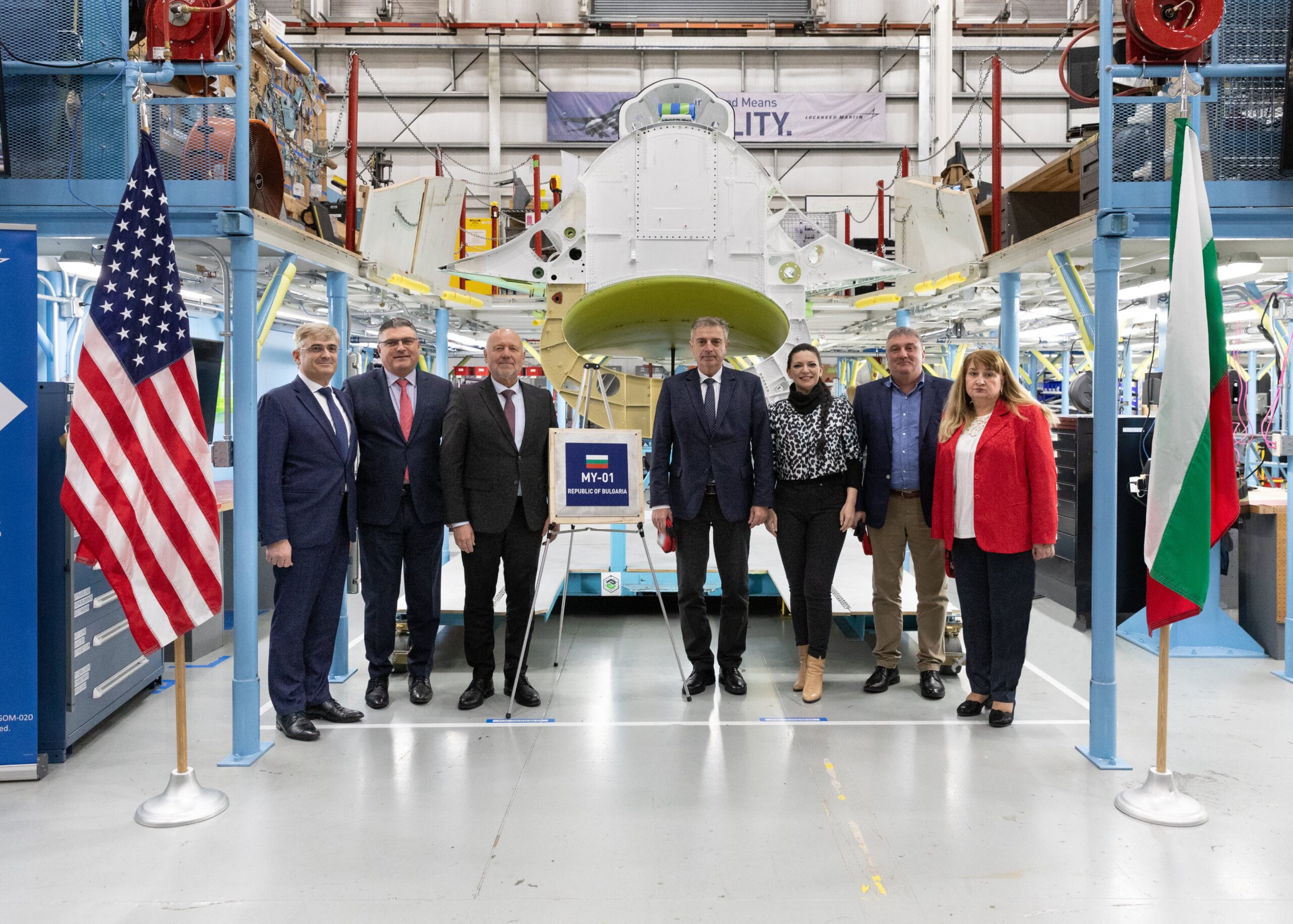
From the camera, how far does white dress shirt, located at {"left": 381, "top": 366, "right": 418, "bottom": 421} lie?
13.6 feet

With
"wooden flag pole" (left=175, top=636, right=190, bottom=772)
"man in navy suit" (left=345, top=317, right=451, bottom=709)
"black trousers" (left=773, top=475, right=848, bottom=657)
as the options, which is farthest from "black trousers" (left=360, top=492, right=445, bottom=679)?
"black trousers" (left=773, top=475, right=848, bottom=657)

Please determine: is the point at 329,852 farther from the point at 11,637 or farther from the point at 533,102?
the point at 533,102

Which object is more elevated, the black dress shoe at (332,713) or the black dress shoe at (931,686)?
the black dress shoe at (931,686)

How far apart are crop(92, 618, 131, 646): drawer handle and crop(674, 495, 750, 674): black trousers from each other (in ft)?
8.78

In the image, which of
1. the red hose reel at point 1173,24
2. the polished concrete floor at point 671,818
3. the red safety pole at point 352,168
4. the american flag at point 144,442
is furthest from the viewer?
the red safety pole at point 352,168

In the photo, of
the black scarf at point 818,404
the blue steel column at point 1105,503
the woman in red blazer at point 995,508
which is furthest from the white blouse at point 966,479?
the black scarf at point 818,404

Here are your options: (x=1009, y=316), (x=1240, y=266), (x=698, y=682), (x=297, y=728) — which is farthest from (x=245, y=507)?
(x=1240, y=266)

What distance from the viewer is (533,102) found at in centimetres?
1803

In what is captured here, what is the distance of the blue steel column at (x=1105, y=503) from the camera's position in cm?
351

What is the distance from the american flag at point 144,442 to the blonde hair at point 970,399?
327cm

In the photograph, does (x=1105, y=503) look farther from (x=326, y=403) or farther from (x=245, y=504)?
(x=245, y=504)

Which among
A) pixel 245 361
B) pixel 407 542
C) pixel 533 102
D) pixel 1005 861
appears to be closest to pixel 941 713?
pixel 1005 861

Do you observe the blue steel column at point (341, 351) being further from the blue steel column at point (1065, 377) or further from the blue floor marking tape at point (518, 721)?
the blue steel column at point (1065, 377)

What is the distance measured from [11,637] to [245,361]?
→ 1.45m
